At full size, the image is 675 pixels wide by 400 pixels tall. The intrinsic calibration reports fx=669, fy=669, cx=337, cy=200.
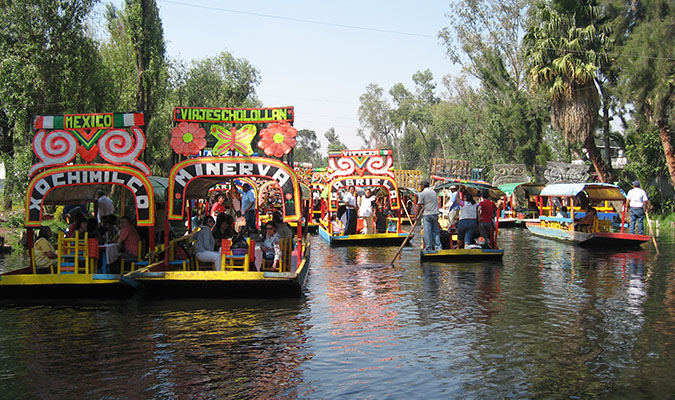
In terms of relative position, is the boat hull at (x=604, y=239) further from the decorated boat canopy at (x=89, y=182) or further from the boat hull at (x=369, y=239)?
the decorated boat canopy at (x=89, y=182)

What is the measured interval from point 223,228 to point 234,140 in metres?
1.84

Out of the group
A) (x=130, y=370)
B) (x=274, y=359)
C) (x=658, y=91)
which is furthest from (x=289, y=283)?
(x=658, y=91)

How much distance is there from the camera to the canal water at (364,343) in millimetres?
7141

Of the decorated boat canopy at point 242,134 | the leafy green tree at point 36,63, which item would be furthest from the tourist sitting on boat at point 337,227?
the decorated boat canopy at point 242,134

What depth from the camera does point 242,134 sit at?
12.8 meters

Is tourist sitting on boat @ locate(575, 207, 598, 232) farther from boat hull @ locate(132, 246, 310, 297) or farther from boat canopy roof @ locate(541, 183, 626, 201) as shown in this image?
boat hull @ locate(132, 246, 310, 297)

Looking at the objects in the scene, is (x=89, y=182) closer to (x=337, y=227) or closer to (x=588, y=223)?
(x=337, y=227)

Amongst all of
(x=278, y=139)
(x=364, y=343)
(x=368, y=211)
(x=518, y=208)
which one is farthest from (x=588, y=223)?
(x=518, y=208)

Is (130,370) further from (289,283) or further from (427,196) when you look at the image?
(427,196)

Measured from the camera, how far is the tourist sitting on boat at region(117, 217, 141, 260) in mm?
12870

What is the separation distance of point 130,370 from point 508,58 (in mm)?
46589

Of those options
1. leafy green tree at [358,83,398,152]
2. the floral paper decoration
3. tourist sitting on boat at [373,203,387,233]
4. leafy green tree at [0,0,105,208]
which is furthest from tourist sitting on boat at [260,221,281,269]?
leafy green tree at [358,83,398,152]

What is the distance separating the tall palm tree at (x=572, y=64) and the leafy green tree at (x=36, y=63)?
21792 millimetres

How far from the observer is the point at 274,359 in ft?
26.9
